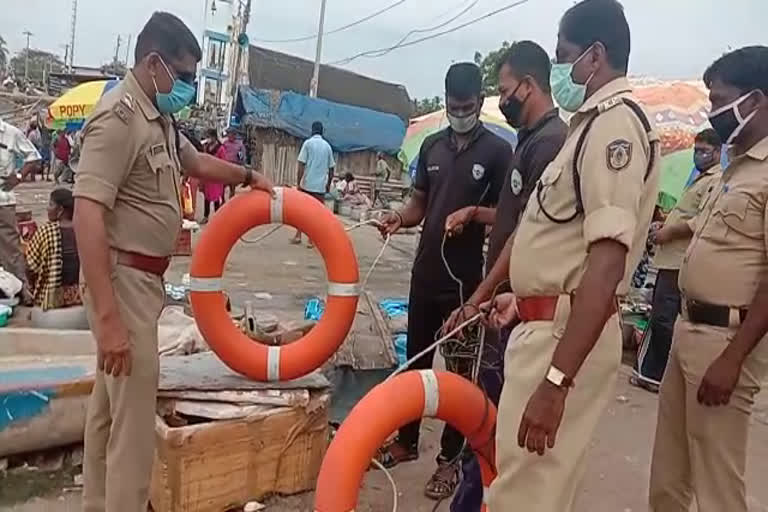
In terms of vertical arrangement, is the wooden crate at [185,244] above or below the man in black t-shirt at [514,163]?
below

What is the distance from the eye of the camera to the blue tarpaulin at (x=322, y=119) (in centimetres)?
2100

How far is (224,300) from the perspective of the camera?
3615 millimetres

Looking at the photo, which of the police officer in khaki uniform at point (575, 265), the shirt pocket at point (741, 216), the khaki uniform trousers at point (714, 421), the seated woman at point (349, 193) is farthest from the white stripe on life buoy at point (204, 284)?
the seated woman at point (349, 193)

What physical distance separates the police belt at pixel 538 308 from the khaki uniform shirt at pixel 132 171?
1284mm

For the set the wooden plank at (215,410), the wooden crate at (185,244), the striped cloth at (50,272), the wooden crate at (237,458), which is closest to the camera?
the wooden crate at (237,458)

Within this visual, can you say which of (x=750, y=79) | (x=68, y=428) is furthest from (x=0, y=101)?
(x=750, y=79)

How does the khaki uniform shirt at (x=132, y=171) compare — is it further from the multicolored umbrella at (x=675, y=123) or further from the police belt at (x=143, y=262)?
the multicolored umbrella at (x=675, y=123)

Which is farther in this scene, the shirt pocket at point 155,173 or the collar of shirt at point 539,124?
the collar of shirt at point 539,124

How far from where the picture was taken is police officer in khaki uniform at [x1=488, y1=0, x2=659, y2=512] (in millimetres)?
1852

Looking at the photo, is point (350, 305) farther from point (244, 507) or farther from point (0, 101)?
point (0, 101)

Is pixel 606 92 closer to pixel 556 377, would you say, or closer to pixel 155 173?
pixel 556 377

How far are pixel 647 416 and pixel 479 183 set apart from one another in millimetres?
2384

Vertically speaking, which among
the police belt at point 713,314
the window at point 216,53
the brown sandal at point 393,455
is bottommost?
the brown sandal at point 393,455

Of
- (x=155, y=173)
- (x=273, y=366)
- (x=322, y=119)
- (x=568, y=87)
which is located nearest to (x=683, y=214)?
(x=273, y=366)
